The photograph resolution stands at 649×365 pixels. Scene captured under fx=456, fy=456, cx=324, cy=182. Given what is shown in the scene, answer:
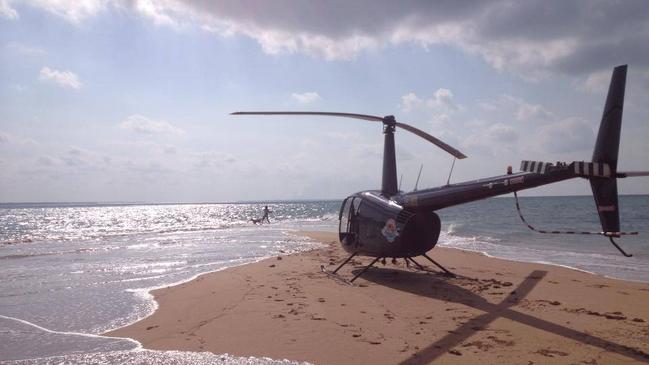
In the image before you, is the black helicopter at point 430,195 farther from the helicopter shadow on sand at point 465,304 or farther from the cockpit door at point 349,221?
the helicopter shadow on sand at point 465,304

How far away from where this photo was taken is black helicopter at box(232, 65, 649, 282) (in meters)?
6.86

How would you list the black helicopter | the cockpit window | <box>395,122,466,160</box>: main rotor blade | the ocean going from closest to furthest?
the ocean < the black helicopter < <box>395,122,466,160</box>: main rotor blade < the cockpit window

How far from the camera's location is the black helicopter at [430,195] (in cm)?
686

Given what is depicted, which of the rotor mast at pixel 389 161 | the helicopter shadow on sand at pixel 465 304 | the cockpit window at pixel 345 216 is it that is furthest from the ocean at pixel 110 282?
the rotor mast at pixel 389 161

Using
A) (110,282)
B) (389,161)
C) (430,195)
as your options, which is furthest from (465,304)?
(110,282)

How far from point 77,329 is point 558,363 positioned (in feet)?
24.2

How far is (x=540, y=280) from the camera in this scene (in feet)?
37.6

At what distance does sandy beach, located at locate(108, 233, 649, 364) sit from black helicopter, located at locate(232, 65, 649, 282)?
110cm

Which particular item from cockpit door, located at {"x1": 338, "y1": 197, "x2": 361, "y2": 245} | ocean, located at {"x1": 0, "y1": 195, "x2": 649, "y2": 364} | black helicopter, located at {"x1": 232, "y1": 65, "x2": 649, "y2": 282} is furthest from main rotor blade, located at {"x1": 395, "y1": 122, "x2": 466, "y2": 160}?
ocean, located at {"x1": 0, "y1": 195, "x2": 649, "y2": 364}

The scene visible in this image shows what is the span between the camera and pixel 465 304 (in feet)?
28.8

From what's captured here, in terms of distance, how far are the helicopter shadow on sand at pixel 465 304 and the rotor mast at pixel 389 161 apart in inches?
91.4

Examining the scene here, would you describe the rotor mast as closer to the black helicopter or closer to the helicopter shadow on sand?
the black helicopter

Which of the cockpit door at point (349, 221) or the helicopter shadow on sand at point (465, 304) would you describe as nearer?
the helicopter shadow on sand at point (465, 304)

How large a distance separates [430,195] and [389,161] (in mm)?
2292
